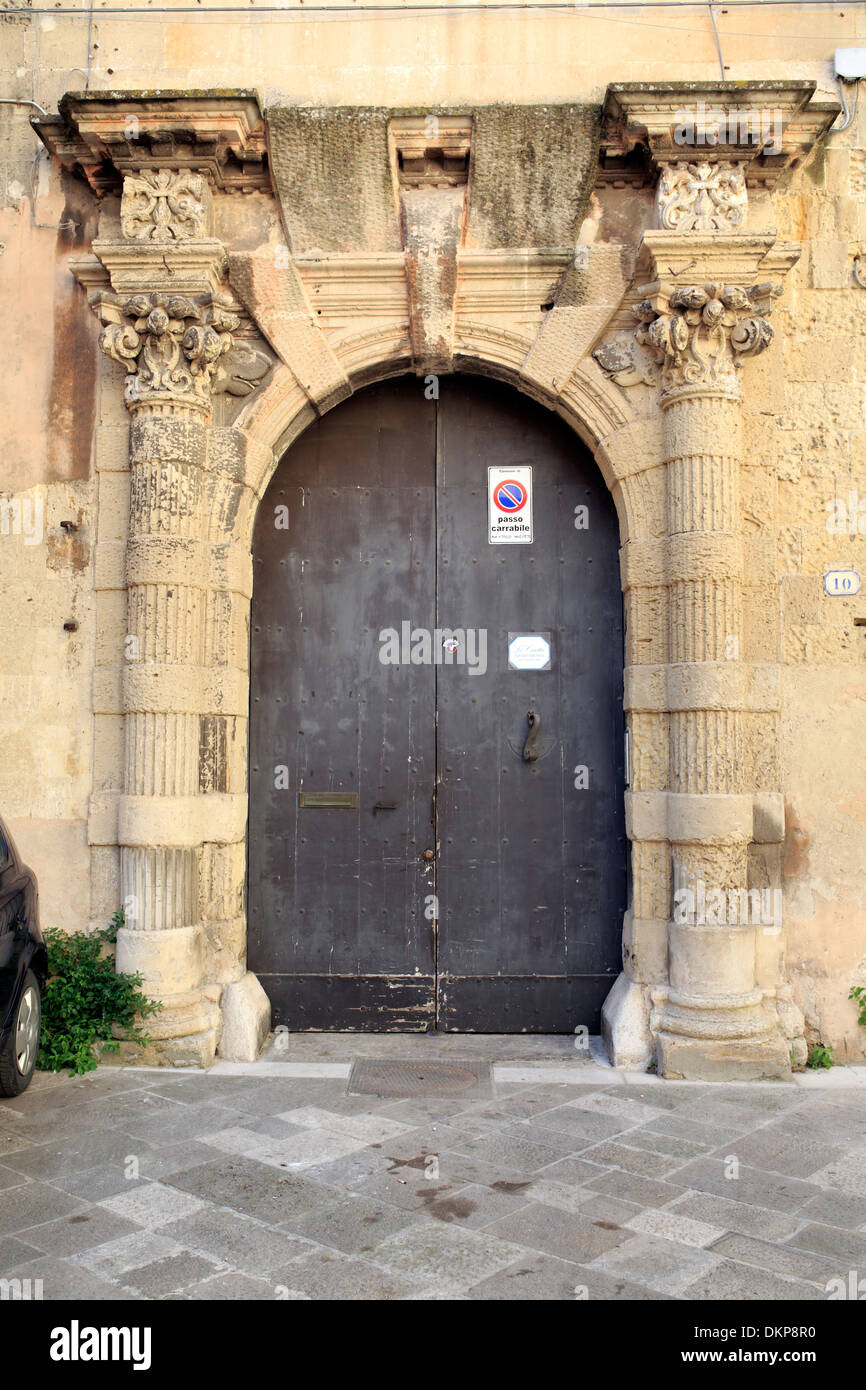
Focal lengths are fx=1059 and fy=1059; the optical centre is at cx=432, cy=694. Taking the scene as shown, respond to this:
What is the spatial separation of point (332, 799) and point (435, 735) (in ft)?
2.17

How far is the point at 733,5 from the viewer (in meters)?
5.64

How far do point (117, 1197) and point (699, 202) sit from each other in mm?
5148

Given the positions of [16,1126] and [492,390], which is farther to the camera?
[492,390]

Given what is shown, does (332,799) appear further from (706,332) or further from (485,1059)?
(706,332)

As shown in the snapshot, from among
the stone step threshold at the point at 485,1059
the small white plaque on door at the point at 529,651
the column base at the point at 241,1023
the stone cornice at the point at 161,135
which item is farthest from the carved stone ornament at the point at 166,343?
the stone step threshold at the point at 485,1059

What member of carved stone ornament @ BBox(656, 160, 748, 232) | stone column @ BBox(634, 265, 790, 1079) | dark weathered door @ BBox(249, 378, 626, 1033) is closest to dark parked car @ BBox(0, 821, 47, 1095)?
dark weathered door @ BBox(249, 378, 626, 1033)

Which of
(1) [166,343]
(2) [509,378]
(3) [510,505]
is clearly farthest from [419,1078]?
(1) [166,343]

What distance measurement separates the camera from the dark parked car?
4492 millimetres

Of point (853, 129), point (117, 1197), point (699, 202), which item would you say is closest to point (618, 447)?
point (699, 202)

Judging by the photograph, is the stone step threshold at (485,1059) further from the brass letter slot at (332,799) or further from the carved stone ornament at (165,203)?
the carved stone ornament at (165,203)

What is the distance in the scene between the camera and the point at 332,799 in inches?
227

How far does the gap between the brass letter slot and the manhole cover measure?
1.32 metres

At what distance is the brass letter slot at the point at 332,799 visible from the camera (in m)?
5.77

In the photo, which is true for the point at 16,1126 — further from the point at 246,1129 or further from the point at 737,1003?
the point at 737,1003
